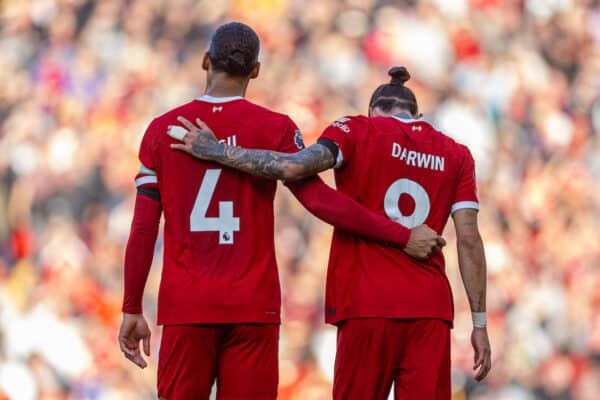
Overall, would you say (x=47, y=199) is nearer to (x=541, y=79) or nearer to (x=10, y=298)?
(x=10, y=298)

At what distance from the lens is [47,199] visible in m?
5.83

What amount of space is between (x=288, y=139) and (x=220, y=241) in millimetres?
354

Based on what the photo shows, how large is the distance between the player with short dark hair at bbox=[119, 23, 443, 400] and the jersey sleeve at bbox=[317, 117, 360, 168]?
0.32 feet

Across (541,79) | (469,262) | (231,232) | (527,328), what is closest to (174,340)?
(231,232)

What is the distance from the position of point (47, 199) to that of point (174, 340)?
2.87 m

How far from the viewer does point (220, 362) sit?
316 cm

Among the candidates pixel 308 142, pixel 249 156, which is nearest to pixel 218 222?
pixel 249 156

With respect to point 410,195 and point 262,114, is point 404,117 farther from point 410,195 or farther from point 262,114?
point 262,114

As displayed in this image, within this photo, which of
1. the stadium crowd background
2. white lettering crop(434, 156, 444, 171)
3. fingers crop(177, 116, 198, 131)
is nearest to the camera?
fingers crop(177, 116, 198, 131)

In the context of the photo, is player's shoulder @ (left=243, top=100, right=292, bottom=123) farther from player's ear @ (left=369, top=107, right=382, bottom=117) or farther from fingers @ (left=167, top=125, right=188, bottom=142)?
player's ear @ (left=369, top=107, right=382, bottom=117)

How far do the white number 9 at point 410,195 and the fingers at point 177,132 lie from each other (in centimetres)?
61

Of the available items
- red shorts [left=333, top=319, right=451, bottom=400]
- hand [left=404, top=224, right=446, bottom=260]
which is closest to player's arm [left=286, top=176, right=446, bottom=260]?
hand [left=404, top=224, right=446, bottom=260]

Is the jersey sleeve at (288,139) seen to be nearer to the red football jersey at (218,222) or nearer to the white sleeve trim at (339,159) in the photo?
the red football jersey at (218,222)

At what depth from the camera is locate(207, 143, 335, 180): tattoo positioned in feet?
10.3
